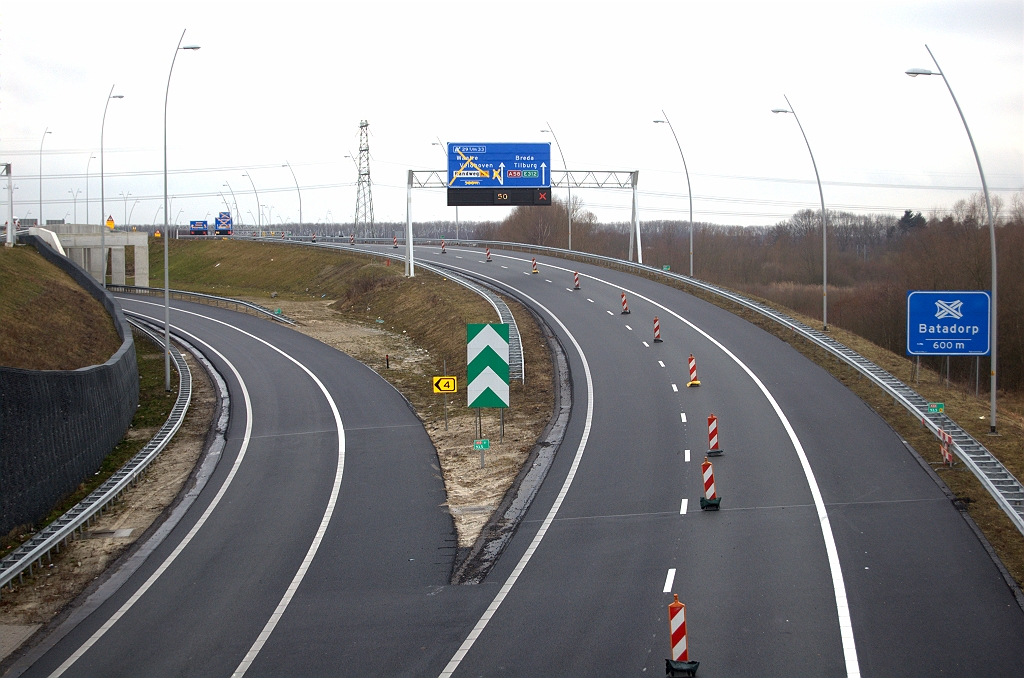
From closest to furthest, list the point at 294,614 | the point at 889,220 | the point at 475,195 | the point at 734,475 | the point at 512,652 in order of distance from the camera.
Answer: the point at 512,652
the point at 294,614
the point at 734,475
the point at 475,195
the point at 889,220

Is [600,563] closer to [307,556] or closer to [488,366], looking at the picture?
[307,556]

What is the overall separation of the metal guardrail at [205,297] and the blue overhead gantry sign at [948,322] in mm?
35069

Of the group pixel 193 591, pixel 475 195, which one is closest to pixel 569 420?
pixel 193 591

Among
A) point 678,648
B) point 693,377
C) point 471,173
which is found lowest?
point 678,648

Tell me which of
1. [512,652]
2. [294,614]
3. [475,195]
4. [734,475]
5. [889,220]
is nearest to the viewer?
[512,652]

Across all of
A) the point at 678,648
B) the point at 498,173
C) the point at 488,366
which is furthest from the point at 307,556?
the point at 498,173

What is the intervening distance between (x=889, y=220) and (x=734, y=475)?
103m

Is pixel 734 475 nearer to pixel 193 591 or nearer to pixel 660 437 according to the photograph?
pixel 660 437

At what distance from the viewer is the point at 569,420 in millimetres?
24703

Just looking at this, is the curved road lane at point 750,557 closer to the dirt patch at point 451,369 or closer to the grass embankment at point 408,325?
the dirt patch at point 451,369

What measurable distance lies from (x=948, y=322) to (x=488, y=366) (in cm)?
1106

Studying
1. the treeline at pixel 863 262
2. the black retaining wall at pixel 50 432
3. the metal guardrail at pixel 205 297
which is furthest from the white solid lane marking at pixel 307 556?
the treeline at pixel 863 262

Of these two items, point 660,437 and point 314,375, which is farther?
point 314,375

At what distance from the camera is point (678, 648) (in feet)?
33.8
